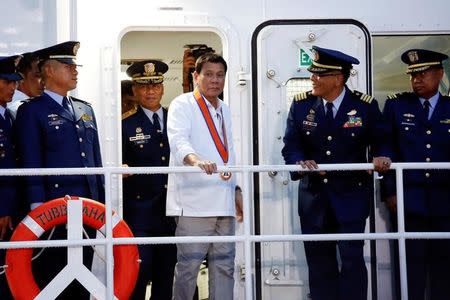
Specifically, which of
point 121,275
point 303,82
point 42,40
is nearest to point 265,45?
point 303,82

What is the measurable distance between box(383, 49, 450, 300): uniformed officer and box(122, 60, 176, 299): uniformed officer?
1558mm

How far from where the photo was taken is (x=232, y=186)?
4934 mm

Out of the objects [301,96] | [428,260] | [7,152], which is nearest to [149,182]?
[7,152]

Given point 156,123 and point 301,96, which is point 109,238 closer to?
point 156,123

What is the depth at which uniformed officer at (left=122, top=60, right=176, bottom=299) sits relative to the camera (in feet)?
17.4

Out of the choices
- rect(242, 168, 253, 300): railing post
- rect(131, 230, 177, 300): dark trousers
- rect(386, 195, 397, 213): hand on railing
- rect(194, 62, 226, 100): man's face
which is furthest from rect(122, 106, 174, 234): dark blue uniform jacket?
rect(386, 195, 397, 213): hand on railing

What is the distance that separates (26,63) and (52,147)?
84 centimetres

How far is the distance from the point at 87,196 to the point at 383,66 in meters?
2.49

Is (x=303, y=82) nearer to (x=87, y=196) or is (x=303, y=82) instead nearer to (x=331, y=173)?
(x=331, y=173)

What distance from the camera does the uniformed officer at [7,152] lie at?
14.9 ft

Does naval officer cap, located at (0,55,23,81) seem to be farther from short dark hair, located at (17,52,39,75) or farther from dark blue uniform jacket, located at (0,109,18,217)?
short dark hair, located at (17,52,39,75)

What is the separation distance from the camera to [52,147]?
4645 millimetres

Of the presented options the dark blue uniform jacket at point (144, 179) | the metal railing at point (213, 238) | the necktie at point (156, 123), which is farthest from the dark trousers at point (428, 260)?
the necktie at point (156, 123)

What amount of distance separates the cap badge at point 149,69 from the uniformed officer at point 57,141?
761 mm
